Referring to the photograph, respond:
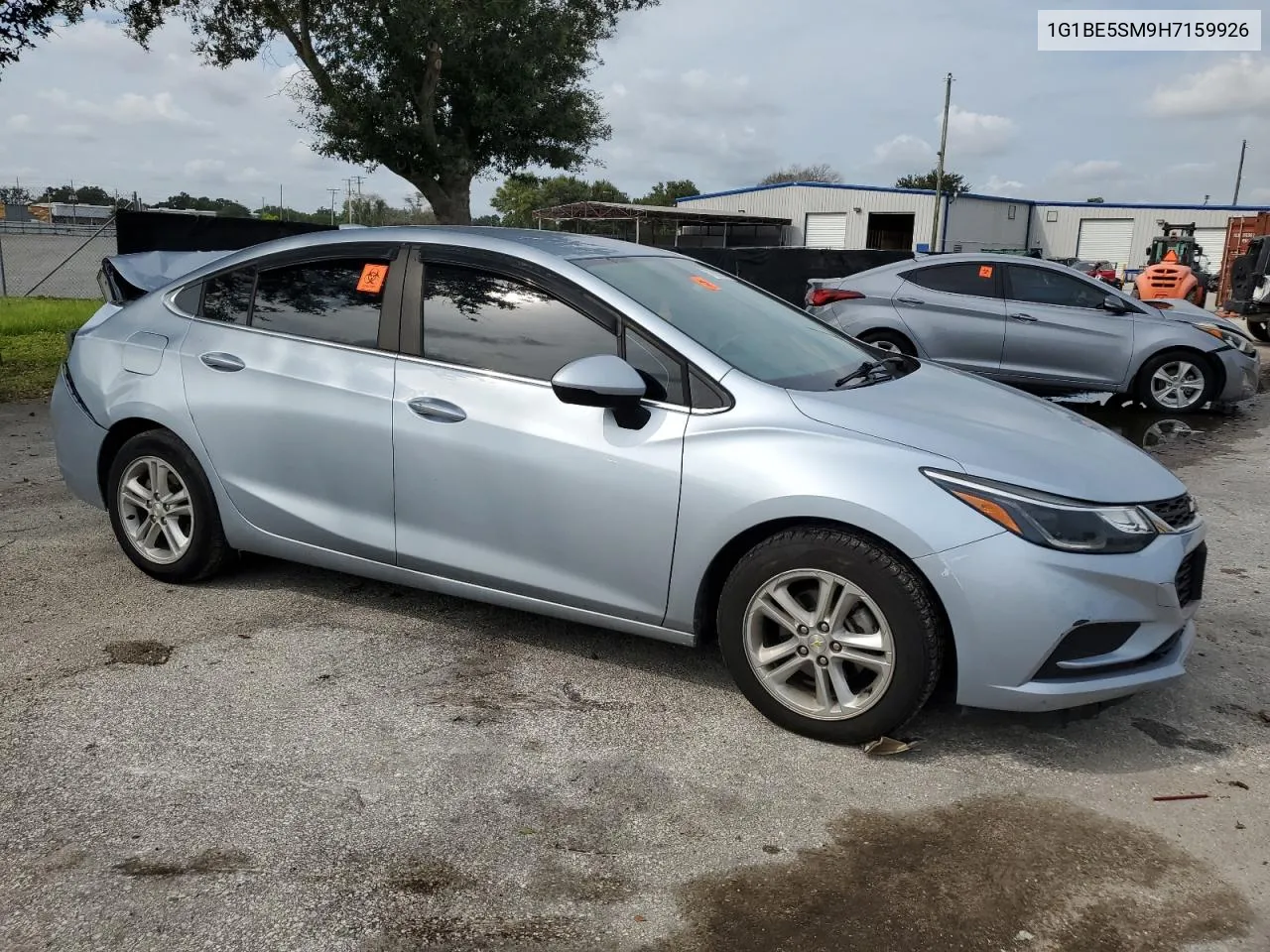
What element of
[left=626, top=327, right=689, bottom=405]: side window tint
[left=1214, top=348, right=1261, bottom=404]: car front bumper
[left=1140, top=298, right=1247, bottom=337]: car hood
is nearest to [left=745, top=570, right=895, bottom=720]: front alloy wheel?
[left=626, top=327, right=689, bottom=405]: side window tint

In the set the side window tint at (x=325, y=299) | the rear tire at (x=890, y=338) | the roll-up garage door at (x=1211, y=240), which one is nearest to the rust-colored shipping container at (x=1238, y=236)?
the rear tire at (x=890, y=338)

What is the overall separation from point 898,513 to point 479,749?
1.52 m

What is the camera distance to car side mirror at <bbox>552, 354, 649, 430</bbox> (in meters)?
3.44

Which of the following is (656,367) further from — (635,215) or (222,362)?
(635,215)

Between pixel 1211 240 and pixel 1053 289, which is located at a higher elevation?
pixel 1211 240

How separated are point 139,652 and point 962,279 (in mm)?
9149

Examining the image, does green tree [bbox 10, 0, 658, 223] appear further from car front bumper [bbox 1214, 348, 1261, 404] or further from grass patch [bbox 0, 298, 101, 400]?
car front bumper [bbox 1214, 348, 1261, 404]

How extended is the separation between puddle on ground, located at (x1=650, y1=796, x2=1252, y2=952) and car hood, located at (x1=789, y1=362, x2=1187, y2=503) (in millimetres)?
1018

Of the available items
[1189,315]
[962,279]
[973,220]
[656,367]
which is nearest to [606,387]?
[656,367]

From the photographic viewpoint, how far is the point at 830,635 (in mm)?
3289

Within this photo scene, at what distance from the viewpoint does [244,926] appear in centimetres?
249

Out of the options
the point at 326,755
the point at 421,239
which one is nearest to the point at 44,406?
the point at 421,239

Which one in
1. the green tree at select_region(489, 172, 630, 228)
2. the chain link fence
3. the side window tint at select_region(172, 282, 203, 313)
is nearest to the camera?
the side window tint at select_region(172, 282, 203, 313)

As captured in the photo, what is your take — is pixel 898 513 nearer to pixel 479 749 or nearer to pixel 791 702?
pixel 791 702
